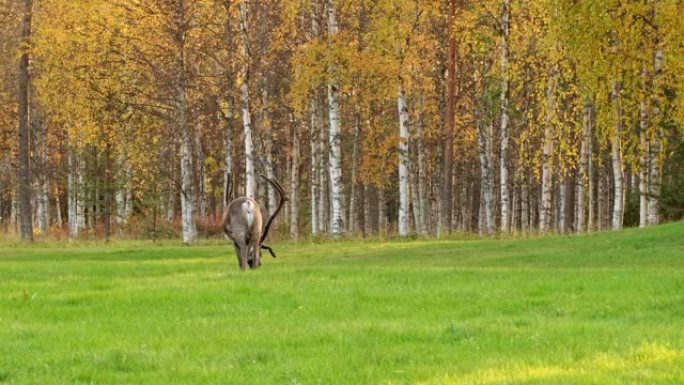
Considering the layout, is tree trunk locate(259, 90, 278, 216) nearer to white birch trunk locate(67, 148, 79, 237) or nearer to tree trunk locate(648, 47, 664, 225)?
white birch trunk locate(67, 148, 79, 237)

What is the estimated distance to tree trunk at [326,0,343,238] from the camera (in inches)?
1564

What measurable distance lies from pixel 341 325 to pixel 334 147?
26381 mm

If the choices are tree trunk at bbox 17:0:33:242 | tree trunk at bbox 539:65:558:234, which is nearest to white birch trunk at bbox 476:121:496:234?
tree trunk at bbox 539:65:558:234

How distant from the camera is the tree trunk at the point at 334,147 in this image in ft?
130

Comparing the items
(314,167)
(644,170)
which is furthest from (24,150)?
(644,170)

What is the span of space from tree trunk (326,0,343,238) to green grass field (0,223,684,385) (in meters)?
14.8

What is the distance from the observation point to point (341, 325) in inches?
529

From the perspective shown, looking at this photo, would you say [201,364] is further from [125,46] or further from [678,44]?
[125,46]

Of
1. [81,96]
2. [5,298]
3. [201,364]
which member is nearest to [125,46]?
[81,96]

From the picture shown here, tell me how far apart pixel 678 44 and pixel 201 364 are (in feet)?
59.1

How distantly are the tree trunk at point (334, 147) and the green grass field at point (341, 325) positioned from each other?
48.7 feet

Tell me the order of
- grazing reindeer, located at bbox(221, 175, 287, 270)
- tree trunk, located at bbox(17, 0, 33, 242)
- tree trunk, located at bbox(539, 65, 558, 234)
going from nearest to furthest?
grazing reindeer, located at bbox(221, 175, 287, 270) → tree trunk, located at bbox(539, 65, 558, 234) → tree trunk, located at bbox(17, 0, 33, 242)

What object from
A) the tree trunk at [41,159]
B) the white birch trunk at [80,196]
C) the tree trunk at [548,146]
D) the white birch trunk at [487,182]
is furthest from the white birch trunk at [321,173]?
the tree trunk at [41,159]

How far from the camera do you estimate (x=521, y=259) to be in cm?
2781
